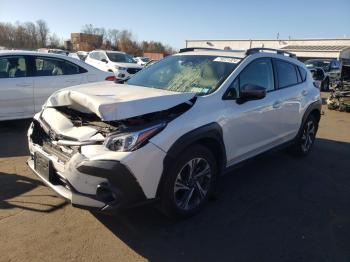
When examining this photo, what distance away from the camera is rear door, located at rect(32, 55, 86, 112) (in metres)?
7.41

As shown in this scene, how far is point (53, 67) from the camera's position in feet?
25.3

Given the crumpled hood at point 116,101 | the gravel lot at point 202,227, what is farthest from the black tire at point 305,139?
the crumpled hood at point 116,101

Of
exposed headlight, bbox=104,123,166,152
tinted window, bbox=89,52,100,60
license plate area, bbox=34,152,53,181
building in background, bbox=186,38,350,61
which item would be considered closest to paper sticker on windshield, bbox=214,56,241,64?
exposed headlight, bbox=104,123,166,152

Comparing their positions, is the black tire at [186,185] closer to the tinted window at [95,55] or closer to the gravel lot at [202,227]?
the gravel lot at [202,227]

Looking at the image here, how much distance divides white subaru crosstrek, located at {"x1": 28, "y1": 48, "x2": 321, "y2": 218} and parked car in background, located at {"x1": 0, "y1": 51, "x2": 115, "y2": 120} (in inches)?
121

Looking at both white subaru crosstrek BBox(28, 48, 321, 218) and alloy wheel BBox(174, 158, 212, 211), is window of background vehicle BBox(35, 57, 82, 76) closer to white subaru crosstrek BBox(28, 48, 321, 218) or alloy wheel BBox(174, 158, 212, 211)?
white subaru crosstrek BBox(28, 48, 321, 218)

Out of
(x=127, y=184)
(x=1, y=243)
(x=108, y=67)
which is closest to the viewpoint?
(x=127, y=184)

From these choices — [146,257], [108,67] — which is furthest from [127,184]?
[108,67]

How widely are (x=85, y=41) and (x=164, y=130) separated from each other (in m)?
88.7

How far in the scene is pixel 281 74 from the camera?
5516mm

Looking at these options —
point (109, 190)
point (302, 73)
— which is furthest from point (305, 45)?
point (109, 190)

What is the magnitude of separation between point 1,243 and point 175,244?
159cm

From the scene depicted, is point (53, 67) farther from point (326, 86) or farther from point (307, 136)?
point (326, 86)

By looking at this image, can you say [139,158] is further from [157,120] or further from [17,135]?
[17,135]
